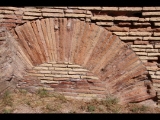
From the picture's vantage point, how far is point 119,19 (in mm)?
3734

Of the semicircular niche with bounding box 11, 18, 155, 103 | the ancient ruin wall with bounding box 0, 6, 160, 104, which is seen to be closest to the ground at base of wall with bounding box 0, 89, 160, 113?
the semicircular niche with bounding box 11, 18, 155, 103

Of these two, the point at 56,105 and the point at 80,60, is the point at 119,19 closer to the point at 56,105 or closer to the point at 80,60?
the point at 80,60

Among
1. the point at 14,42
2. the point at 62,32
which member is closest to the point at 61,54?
the point at 62,32

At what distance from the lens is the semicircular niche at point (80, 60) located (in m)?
3.80

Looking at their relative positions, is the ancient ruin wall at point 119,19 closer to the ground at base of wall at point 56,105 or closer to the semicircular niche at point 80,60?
the semicircular niche at point 80,60

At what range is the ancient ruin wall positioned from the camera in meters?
3.71

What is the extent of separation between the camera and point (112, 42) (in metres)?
3.82

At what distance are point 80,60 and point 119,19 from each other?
2.82 ft

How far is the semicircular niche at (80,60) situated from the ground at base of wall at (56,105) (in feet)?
0.39

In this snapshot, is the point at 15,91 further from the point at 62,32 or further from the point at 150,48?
the point at 150,48

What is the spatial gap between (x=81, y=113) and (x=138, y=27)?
5.10 feet

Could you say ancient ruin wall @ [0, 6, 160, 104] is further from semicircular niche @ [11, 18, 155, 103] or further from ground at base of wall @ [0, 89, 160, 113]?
ground at base of wall @ [0, 89, 160, 113]

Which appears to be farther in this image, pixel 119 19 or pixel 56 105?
pixel 56 105

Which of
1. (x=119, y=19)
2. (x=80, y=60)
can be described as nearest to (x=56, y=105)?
(x=80, y=60)
